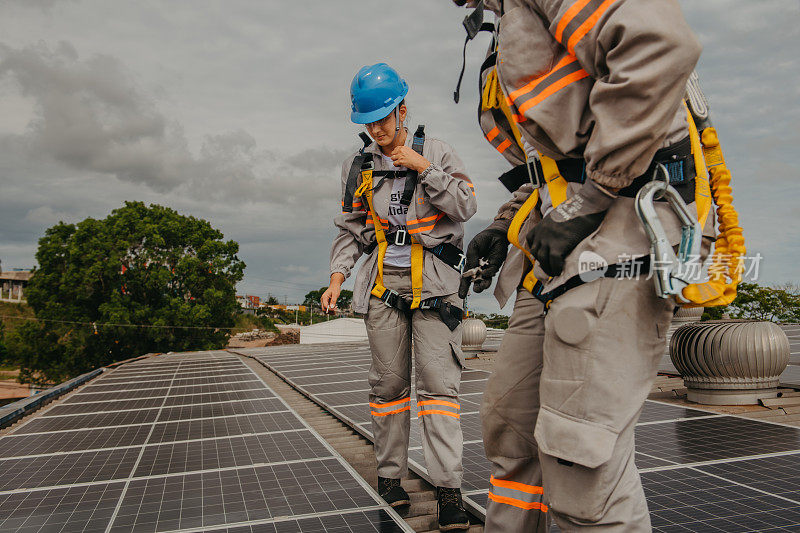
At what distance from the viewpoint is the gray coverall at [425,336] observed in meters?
2.96

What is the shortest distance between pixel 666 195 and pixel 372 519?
1967 millimetres

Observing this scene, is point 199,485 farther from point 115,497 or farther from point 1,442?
point 1,442

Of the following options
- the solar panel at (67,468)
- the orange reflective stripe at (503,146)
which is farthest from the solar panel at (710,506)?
the solar panel at (67,468)

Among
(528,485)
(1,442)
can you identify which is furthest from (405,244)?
(1,442)

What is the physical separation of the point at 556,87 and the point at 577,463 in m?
0.94

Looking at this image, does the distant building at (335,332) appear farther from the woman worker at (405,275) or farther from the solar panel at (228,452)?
the woman worker at (405,275)

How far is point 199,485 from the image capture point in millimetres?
3305

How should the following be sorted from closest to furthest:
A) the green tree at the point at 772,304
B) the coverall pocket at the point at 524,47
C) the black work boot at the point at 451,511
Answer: the coverall pocket at the point at 524,47, the black work boot at the point at 451,511, the green tree at the point at 772,304

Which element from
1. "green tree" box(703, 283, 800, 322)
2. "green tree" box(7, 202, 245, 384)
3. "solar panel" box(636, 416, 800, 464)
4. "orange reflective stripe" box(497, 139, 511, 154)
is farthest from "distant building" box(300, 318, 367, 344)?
"orange reflective stripe" box(497, 139, 511, 154)

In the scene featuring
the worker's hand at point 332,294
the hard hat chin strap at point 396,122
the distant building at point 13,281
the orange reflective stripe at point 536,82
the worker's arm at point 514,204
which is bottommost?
the worker's hand at point 332,294

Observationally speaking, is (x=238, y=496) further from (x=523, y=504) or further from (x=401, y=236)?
(x=523, y=504)

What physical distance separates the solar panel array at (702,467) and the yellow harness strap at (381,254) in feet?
3.34

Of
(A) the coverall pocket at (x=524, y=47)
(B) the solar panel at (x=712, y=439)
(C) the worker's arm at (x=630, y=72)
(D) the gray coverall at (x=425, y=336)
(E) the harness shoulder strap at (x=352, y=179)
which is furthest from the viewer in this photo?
(B) the solar panel at (x=712, y=439)

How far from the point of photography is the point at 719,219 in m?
1.63
